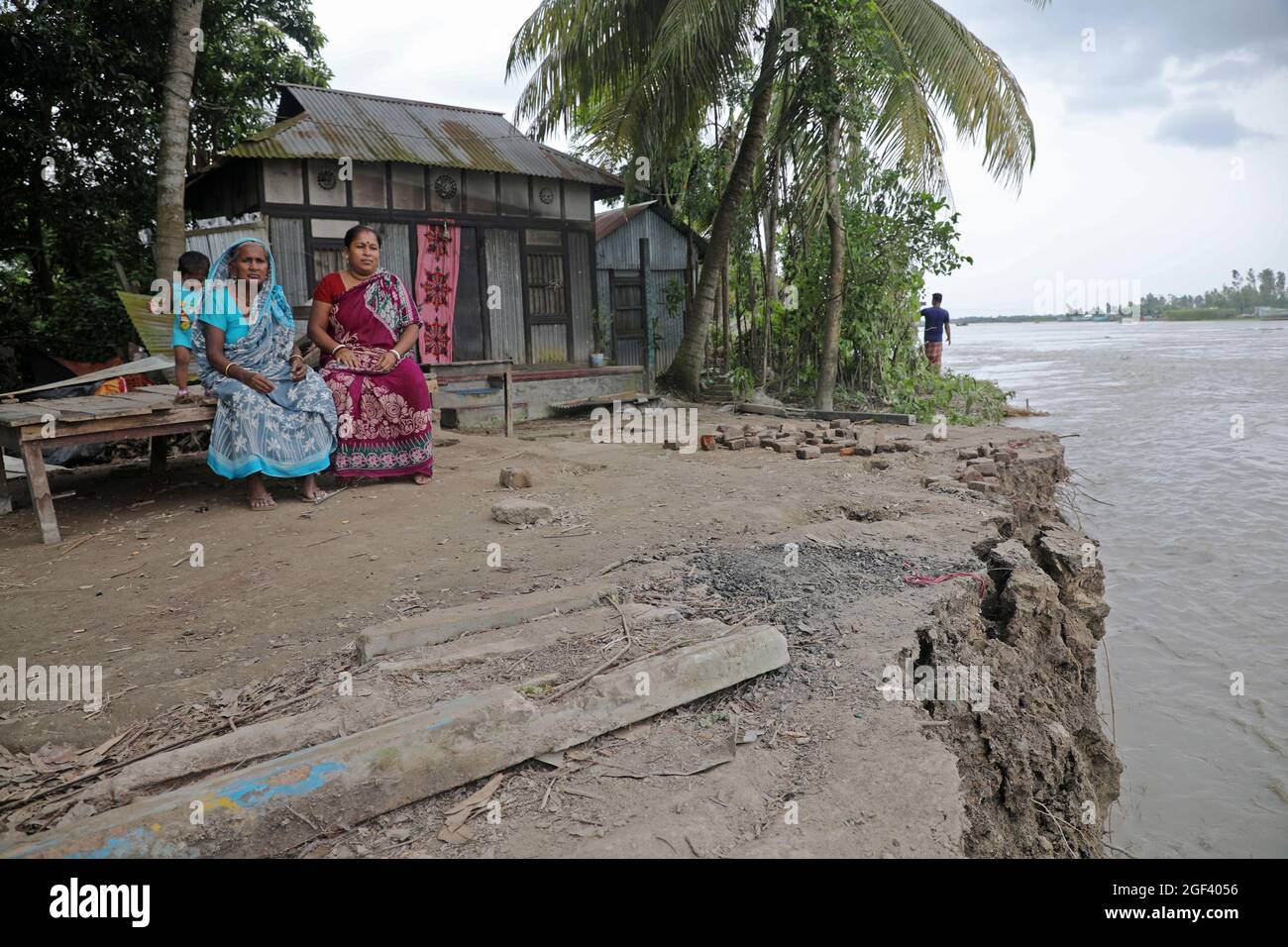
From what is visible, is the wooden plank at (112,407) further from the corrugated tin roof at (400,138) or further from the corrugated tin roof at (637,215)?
the corrugated tin roof at (637,215)

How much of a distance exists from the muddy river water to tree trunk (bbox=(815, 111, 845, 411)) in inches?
126

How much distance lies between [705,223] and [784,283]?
2.90m

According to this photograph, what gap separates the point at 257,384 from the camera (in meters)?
5.27

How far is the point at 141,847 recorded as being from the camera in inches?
73.8

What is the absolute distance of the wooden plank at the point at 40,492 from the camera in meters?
4.61

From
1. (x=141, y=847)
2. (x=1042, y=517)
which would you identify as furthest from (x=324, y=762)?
(x=1042, y=517)

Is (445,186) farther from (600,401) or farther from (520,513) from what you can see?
(520,513)

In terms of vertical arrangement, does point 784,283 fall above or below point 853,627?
above

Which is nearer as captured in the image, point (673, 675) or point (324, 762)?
point (324, 762)

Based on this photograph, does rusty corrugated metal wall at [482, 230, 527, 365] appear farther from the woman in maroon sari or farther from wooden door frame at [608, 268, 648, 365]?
the woman in maroon sari

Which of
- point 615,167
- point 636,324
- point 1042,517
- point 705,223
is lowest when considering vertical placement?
point 1042,517

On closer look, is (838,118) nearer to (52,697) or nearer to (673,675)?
(673,675)

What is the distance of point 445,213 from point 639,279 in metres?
4.65
